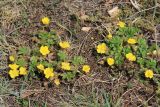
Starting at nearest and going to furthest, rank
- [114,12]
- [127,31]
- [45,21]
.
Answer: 1. [127,31]
2. [45,21]
3. [114,12]

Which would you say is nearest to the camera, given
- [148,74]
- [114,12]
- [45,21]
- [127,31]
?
[148,74]

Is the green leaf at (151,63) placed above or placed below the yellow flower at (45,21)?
below

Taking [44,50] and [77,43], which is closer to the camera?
[44,50]

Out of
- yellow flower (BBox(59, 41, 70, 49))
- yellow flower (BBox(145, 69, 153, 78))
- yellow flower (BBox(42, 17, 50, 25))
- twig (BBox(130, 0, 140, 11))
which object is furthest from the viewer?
twig (BBox(130, 0, 140, 11))

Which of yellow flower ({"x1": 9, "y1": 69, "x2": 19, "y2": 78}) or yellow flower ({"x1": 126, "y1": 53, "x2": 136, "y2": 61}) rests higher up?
yellow flower ({"x1": 126, "y1": 53, "x2": 136, "y2": 61})

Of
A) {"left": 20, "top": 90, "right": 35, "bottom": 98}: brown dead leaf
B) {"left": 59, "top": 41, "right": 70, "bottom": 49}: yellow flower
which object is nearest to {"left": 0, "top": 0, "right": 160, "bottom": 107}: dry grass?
{"left": 20, "top": 90, "right": 35, "bottom": 98}: brown dead leaf

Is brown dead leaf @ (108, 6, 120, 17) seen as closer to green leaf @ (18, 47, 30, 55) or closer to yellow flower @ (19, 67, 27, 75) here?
green leaf @ (18, 47, 30, 55)

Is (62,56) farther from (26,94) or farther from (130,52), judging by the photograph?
(130,52)

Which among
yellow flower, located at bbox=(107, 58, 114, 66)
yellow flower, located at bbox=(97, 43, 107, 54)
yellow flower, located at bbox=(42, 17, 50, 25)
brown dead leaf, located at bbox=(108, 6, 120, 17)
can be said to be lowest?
yellow flower, located at bbox=(107, 58, 114, 66)

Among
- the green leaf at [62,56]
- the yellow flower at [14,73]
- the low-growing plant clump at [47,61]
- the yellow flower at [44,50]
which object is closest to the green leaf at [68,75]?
the low-growing plant clump at [47,61]

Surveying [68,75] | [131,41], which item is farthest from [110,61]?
[68,75]

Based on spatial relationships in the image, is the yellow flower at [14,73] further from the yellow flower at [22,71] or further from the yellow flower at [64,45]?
the yellow flower at [64,45]
